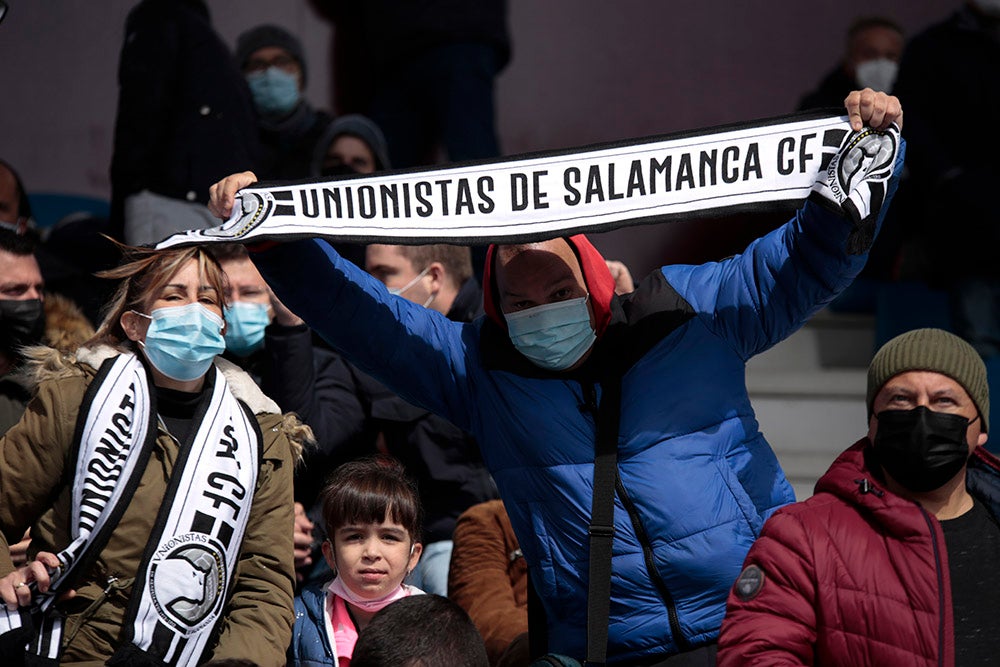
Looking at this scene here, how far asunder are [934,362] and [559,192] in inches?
38.9

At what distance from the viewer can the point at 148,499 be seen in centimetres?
390

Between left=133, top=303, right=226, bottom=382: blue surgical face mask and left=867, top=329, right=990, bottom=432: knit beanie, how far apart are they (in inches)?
67.3

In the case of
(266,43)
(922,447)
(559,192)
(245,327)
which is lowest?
(922,447)

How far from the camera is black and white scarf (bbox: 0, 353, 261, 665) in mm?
3748

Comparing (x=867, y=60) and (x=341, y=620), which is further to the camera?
(x=867, y=60)

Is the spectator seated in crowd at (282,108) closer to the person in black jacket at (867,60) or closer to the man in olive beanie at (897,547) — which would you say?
the person in black jacket at (867,60)

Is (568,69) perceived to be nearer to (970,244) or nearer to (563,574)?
(970,244)

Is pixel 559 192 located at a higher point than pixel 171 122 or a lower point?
lower

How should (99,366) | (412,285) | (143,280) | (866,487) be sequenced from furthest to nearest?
(412,285) → (143,280) → (99,366) → (866,487)

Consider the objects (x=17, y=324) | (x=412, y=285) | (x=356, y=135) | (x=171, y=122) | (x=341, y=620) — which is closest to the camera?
(x=341, y=620)

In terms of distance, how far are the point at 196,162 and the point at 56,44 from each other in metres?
2.11

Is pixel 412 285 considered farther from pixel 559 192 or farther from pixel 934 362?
pixel 934 362

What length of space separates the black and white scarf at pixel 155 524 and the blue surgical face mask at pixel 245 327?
2.67 feet

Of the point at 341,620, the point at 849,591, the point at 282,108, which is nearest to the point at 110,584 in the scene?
the point at 341,620
